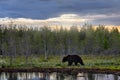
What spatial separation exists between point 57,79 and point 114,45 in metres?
98.4

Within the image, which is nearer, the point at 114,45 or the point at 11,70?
the point at 11,70

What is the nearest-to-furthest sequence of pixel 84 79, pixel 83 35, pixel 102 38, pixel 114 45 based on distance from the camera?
1. pixel 84 79
2. pixel 114 45
3. pixel 102 38
4. pixel 83 35

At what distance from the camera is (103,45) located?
463ft

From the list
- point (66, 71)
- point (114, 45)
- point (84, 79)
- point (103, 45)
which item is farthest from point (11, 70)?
point (103, 45)

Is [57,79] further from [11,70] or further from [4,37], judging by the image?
[4,37]

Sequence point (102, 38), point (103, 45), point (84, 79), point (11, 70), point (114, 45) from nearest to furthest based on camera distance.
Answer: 1. point (84, 79)
2. point (11, 70)
3. point (114, 45)
4. point (103, 45)
5. point (102, 38)

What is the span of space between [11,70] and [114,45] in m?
88.4

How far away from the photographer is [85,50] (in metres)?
141

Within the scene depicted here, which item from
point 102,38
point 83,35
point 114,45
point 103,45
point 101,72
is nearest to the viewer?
point 101,72

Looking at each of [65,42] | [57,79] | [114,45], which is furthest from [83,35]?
[57,79]

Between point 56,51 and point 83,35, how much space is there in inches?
1798

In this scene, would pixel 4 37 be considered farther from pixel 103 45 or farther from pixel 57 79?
pixel 57 79

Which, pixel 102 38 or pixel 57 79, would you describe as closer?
pixel 57 79

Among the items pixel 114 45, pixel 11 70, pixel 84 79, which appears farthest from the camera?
pixel 114 45
